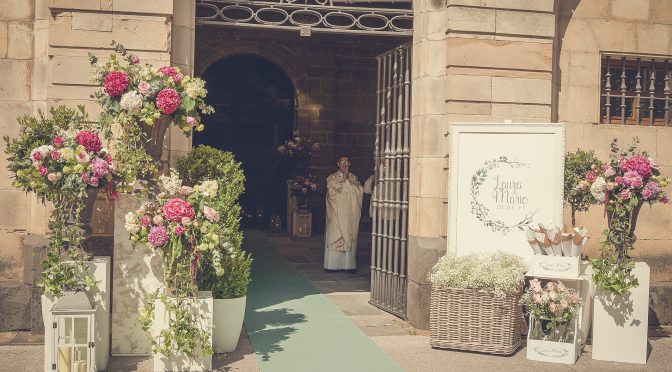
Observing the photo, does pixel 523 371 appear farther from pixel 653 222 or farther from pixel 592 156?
pixel 653 222

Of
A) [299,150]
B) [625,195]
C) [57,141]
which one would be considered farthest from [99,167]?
[299,150]

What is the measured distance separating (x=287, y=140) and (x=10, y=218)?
1064cm

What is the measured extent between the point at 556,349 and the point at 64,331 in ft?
13.9

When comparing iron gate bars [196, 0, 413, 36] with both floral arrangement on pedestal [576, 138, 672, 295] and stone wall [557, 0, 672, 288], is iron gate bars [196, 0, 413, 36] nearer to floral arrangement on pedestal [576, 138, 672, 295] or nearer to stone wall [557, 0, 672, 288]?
stone wall [557, 0, 672, 288]

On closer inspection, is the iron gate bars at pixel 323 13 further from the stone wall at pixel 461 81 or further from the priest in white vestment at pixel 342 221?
the priest in white vestment at pixel 342 221

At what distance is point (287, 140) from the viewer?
1802cm

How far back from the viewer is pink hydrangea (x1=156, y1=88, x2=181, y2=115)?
20.7 feet

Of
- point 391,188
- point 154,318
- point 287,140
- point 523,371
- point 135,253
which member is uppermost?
point 287,140

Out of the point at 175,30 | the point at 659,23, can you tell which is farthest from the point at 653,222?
the point at 175,30

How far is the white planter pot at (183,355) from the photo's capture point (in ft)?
20.1

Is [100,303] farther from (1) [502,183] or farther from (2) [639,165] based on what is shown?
(2) [639,165]

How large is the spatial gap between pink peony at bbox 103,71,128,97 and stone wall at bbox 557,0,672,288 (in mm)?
4863

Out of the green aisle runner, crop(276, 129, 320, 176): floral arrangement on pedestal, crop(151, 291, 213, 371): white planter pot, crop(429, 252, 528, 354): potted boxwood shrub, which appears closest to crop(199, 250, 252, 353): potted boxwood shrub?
the green aisle runner

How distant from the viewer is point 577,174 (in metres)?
7.90
